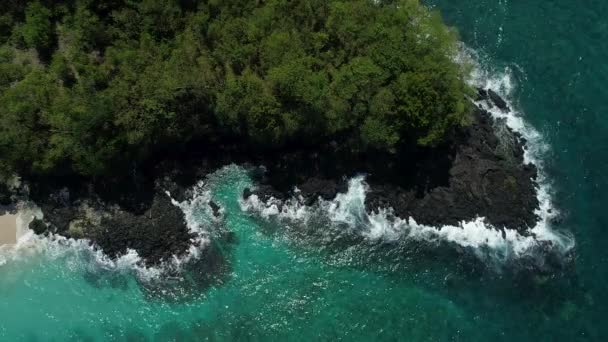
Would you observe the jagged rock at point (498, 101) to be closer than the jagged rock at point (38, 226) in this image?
No

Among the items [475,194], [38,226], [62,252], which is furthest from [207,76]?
[475,194]

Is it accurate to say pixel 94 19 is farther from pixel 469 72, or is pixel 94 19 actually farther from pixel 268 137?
pixel 469 72

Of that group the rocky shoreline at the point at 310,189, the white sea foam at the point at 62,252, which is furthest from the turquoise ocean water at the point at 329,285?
the rocky shoreline at the point at 310,189

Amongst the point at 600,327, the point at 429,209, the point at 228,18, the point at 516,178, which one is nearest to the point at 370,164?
the point at 429,209

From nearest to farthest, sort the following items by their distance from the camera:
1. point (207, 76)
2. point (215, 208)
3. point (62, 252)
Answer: point (207, 76) → point (62, 252) → point (215, 208)

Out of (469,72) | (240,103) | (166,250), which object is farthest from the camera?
(469,72)

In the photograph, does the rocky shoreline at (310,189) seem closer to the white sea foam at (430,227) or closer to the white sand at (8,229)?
the white sea foam at (430,227)

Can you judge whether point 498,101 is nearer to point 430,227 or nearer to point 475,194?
point 475,194
